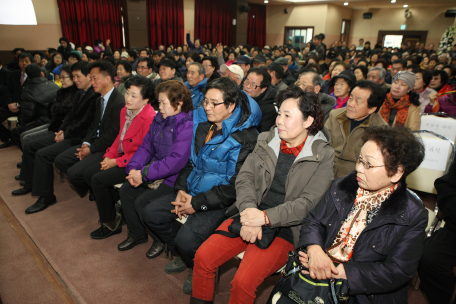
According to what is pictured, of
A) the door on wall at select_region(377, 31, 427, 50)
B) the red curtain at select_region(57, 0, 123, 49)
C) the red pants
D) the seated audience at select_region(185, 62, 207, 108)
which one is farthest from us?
the door on wall at select_region(377, 31, 427, 50)

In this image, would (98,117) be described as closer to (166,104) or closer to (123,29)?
(166,104)

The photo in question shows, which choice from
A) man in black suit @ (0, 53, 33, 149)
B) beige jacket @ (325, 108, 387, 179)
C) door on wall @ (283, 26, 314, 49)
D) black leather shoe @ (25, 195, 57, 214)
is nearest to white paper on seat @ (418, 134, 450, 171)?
beige jacket @ (325, 108, 387, 179)

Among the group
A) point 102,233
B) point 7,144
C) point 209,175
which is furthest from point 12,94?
point 209,175

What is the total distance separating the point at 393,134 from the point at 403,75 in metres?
2.28

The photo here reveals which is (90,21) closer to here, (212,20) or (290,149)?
(212,20)

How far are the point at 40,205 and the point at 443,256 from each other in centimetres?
344

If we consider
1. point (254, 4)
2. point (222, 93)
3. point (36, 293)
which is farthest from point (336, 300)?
point (254, 4)

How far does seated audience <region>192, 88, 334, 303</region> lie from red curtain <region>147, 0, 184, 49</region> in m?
12.6

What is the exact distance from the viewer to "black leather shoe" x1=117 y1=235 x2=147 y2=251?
2337 millimetres

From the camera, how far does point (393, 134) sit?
4.15 feet

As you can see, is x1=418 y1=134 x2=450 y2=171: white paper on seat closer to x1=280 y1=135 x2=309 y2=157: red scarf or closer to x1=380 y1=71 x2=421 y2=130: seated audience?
x1=380 y1=71 x2=421 y2=130: seated audience

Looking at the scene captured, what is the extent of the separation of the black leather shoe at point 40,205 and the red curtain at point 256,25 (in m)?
16.4

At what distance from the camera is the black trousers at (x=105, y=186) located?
241 centimetres

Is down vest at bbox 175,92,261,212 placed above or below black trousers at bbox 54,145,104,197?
above
